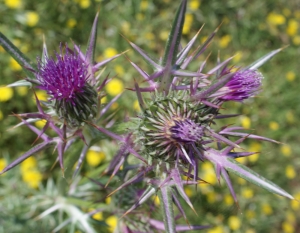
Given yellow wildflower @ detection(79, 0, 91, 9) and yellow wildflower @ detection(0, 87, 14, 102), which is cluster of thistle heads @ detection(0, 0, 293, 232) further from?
yellow wildflower @ detection(79, 0, 91, 9)

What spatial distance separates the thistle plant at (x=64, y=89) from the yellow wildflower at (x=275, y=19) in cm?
463

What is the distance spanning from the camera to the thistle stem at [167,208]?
5.50 feet

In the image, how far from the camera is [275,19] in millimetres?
5715

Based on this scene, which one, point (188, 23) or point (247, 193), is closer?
point (247, 193)

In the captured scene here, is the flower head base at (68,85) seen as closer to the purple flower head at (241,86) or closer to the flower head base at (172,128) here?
the flower head base at (172,128)

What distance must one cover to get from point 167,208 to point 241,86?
806mm

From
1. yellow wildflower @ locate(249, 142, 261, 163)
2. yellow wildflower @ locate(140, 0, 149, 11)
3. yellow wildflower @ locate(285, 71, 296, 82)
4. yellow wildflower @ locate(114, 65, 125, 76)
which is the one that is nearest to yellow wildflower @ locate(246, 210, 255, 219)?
yellow wildflower @ locate(249, 142, 261, 163)

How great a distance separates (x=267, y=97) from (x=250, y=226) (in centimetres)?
205

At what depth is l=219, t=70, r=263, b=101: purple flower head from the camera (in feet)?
6.15

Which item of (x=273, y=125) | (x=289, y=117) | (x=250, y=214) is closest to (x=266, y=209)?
(x=250, y=214)

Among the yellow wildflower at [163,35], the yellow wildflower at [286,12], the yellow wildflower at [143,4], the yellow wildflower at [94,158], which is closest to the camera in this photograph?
the yellow wildflower at [94,158]

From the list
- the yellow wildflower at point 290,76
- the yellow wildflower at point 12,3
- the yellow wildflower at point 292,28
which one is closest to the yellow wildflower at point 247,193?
the yellow wildflower at point 290,76

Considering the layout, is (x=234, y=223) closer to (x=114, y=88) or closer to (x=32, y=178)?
(x=114, y=88)

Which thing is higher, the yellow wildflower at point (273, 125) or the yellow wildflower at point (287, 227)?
the yellow wildflower at point (273, 125)
